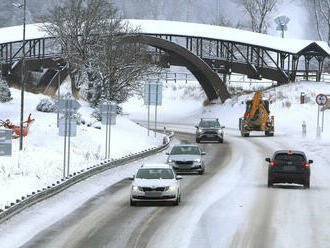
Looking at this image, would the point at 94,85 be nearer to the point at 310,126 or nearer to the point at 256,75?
the point at 310,126

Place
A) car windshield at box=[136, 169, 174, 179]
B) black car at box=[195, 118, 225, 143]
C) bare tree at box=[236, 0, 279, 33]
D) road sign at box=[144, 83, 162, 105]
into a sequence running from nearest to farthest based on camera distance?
car windshield at box=[136, 169, 174, 179]
road sign at box=[144, 83, 162, 105]
black car at box=[195, 118, 225, 143]
bare tree at box=[236, 0, 279, 33]

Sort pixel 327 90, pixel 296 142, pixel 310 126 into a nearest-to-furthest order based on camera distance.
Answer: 1. pixel 296 142
2. pixel 310 126
3. pixel 327 90

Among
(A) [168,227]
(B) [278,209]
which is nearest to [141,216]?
(A) [168,227]

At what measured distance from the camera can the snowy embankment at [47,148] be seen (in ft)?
93.9

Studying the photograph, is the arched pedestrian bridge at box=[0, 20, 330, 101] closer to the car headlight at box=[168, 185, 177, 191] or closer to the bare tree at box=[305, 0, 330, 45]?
the bare tree at box=[305, 0, 330, 45]

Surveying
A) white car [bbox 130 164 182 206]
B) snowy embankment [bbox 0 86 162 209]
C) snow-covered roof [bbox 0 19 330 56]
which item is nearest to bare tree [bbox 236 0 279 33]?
snow-covered roof [bbox 0 19 330 56]

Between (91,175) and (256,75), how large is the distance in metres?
52.7

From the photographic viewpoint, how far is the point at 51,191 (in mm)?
25594

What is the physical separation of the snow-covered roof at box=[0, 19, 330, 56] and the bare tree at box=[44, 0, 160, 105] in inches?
379

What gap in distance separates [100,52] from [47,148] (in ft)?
78.3

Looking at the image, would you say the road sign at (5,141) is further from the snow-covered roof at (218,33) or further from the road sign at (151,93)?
the snow-covered roof at (218,33)

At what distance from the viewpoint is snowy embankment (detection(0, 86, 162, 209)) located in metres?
28.6

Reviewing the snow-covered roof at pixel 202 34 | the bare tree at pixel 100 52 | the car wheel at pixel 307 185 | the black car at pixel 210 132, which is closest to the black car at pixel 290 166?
Answer: the car wheel at pixel 307 185

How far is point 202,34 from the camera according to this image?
8069 cm
